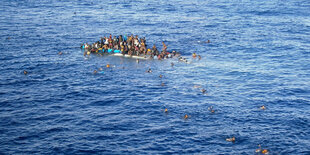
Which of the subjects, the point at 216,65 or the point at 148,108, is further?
the point at 216,65

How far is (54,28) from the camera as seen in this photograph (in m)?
92.4

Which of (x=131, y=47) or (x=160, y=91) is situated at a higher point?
(x=131, y=47)

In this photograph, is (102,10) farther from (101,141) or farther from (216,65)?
(101,141)

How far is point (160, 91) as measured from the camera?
170ft

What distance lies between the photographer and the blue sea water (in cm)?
3925

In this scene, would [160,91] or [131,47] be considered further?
[131,47]

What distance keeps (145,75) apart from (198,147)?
22546mm

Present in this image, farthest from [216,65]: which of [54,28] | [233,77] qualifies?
[54,28]

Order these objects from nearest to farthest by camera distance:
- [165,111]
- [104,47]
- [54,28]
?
1. [165,111]
2. [104,47]
3. [54,28]

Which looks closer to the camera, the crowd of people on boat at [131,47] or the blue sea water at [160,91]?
the blue sea water at [160,91]

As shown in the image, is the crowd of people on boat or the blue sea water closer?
the blue sea water

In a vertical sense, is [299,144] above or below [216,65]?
below

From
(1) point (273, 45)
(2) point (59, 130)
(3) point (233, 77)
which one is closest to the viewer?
(2) point (59, 130)

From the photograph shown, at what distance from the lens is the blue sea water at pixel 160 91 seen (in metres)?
39.2
